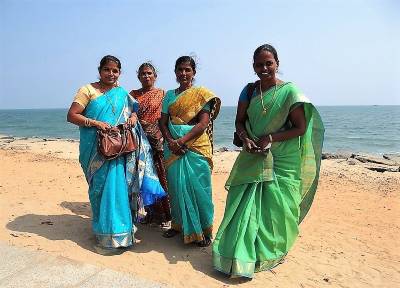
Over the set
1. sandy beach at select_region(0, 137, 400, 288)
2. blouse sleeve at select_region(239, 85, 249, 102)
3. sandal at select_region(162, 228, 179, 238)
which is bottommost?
sandy beach at select_region(0, 137, 400, 288)

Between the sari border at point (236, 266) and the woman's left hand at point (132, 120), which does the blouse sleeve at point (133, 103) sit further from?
the sari border at point (236, 266)

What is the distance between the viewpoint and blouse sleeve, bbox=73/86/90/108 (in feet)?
14.7

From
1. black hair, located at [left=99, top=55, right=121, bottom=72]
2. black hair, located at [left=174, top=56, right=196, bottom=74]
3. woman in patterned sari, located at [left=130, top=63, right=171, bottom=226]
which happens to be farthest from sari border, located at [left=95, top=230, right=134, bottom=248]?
black hair, located at [left=174, top=56, right=196, bottom=74]

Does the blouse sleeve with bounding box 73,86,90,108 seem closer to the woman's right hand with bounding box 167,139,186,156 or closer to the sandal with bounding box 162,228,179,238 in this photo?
the woman's right hand with bounding box 167,139,186,156

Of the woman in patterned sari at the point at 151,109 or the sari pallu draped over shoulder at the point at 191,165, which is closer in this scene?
the sari pallu draped over shoulder at the point at 191,165

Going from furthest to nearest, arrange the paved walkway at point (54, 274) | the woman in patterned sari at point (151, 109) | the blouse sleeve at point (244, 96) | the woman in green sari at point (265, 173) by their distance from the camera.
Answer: the woman in patterned sari at point (151, 109)
the blouse sleeve at point (244, 96)
the woman in green sari at point (265, 173)
the paved walkway at point (54, 274)

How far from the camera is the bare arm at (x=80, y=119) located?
441 cm

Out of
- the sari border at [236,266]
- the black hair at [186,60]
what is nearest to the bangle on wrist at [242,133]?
the black hair at [186,60]

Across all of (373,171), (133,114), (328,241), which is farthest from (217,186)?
(373,171)

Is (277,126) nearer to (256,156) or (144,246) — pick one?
(256,156)

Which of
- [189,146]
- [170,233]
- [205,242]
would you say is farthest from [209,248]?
[189,146]

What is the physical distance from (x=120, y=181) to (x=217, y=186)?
4677 millimetres

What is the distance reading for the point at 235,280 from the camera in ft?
12.8

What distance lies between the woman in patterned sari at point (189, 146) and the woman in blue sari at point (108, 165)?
395 millimetres
